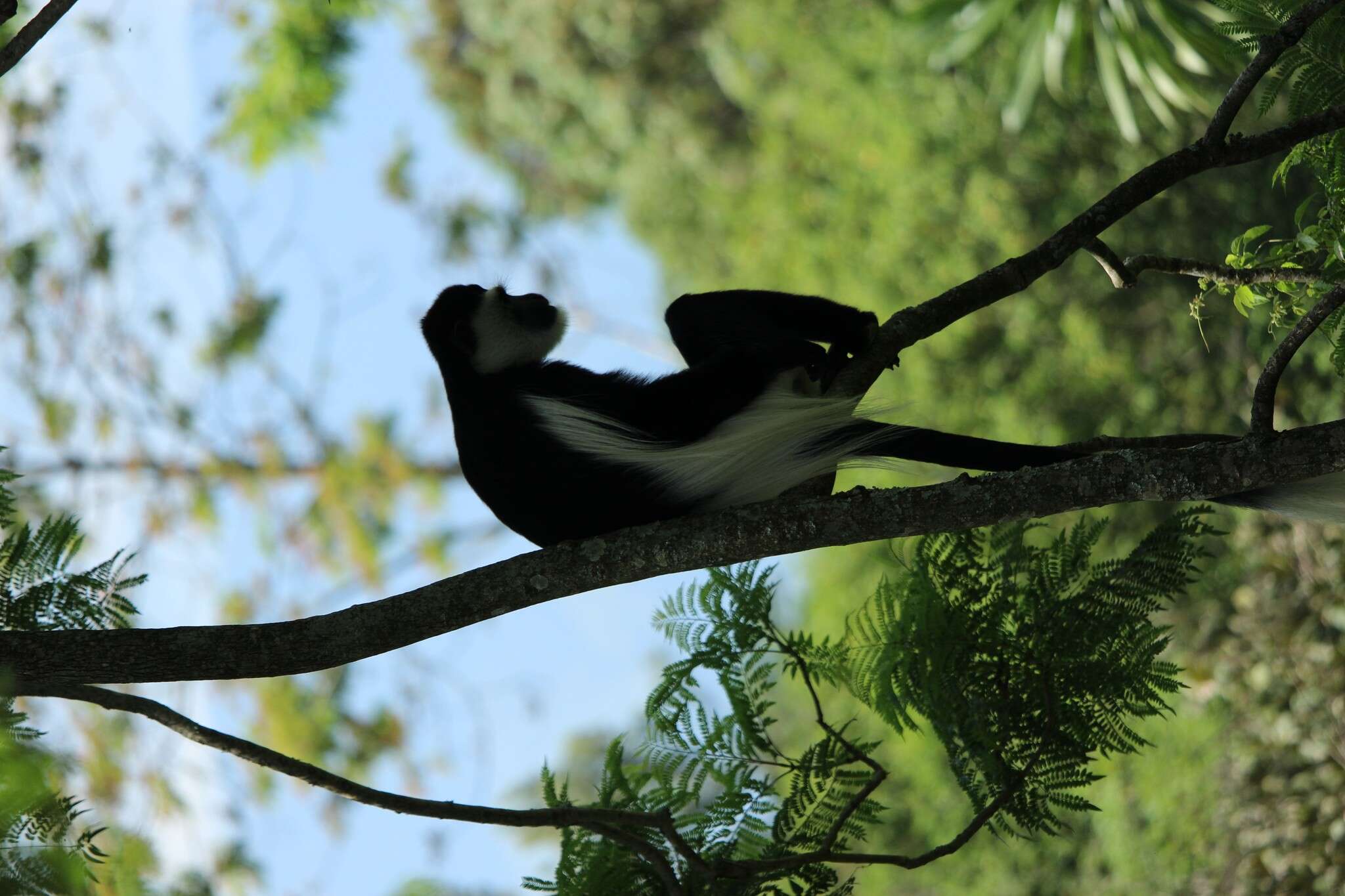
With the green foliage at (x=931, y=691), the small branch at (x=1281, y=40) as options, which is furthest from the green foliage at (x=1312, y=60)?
the green foliage at (x=931, y=691)

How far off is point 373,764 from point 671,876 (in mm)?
5064

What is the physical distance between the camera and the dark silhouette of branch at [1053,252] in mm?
1549

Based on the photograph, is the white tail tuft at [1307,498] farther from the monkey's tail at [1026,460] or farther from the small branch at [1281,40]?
the small branch at [1281,40]

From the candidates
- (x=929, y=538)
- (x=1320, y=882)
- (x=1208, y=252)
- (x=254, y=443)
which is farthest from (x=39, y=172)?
(x=1320, y=882)

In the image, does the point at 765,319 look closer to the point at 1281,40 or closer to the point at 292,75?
the point at 1281,40

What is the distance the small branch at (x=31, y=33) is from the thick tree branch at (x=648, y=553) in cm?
73

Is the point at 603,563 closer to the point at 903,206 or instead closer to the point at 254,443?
the point at 903,206

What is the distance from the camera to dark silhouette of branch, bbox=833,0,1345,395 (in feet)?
5.08

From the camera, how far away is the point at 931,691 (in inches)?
62.5

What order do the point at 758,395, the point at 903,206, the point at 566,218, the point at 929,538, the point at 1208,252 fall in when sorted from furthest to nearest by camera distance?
the point at 566,218
the point at 903,206
the point at 1208,252
the point at 758,395
the point at 929,538

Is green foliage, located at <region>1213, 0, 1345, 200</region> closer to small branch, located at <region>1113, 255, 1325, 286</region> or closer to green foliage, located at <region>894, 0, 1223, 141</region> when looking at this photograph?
small branch, located at <region>1113, 255, 1325, 286</region>

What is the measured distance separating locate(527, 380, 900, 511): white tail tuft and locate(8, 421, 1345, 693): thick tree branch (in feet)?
1.15

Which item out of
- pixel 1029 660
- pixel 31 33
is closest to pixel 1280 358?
pixel 1029 660

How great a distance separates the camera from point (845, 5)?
6227mm
